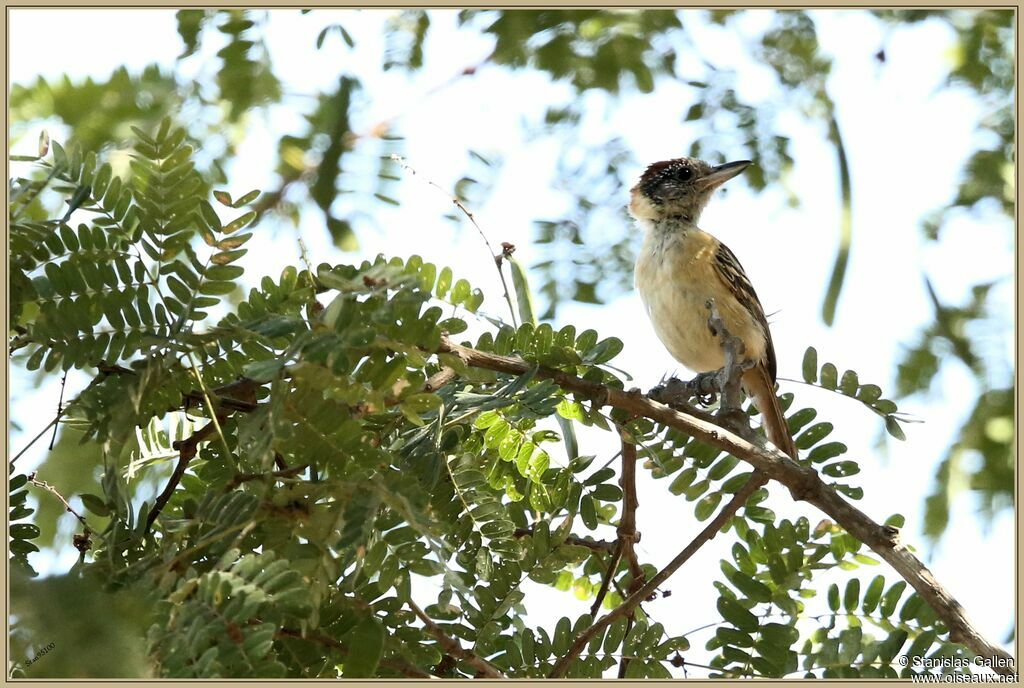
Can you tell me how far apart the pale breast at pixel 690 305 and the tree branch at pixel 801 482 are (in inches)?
93.1

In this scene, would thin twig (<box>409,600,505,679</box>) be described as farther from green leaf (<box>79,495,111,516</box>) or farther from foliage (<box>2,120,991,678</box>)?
green leaf (<box>79,495,111,516</box>)

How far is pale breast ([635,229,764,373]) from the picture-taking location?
5.14 m

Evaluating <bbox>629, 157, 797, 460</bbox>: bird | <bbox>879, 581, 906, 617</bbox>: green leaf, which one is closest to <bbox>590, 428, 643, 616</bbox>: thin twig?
<bbox>879, 581, 906, 617</bbox>: green leaf

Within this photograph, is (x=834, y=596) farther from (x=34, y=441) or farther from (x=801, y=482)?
(x=34, y=441)

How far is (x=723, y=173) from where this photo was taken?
18.8 ft

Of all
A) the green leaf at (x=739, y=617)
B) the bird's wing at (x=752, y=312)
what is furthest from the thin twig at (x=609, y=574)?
the bird's wing at (x=752, y=312)

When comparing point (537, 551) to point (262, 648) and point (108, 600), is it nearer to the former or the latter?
point (262, 648)

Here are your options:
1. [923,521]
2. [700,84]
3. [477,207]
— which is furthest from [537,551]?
[700,84]

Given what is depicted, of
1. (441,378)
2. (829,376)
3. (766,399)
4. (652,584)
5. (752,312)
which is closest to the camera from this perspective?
(441,378)

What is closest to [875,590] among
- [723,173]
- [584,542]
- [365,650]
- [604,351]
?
[584,542]

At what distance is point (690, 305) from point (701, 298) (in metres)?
0.08

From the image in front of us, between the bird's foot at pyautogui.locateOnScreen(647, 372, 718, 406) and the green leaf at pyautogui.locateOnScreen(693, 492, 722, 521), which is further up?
the bird's foot at pyautogui.locateOnScreen(647, 372, 718, 406)

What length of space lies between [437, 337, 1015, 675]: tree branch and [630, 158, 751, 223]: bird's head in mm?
3421

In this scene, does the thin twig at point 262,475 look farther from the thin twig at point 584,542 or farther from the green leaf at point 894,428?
the green leaf at point 894,428
